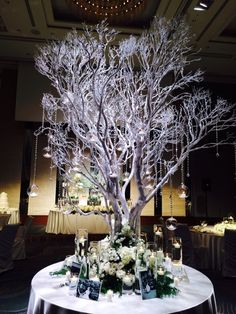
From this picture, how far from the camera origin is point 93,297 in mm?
1710

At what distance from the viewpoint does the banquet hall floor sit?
3605 mm

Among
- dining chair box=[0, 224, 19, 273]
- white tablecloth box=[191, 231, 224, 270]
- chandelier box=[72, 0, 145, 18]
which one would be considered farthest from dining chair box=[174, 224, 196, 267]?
chandelier box=[72, 0, 145, 18]

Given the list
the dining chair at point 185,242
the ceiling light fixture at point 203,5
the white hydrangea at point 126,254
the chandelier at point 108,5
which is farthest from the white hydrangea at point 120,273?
the ceiling light fixture at point 203,5

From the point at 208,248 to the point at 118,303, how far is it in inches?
148

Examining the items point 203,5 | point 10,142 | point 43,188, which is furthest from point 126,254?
point 10,142

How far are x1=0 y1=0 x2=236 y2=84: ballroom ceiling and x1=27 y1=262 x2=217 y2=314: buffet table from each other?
4657 millimetres

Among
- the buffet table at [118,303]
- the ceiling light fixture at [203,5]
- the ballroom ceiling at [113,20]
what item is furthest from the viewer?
the ballroom ceiling at [113,20]

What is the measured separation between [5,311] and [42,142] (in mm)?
7447

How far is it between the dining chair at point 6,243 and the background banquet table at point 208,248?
3.09m

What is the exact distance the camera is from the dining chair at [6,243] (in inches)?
190

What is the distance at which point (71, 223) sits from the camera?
7527 millimetres

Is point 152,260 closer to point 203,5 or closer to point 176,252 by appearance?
point 176,252

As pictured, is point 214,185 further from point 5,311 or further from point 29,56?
point 5,311

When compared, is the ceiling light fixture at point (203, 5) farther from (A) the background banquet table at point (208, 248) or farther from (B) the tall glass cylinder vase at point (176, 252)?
(B) the tall glass cylinder vase at point (176, 252)
